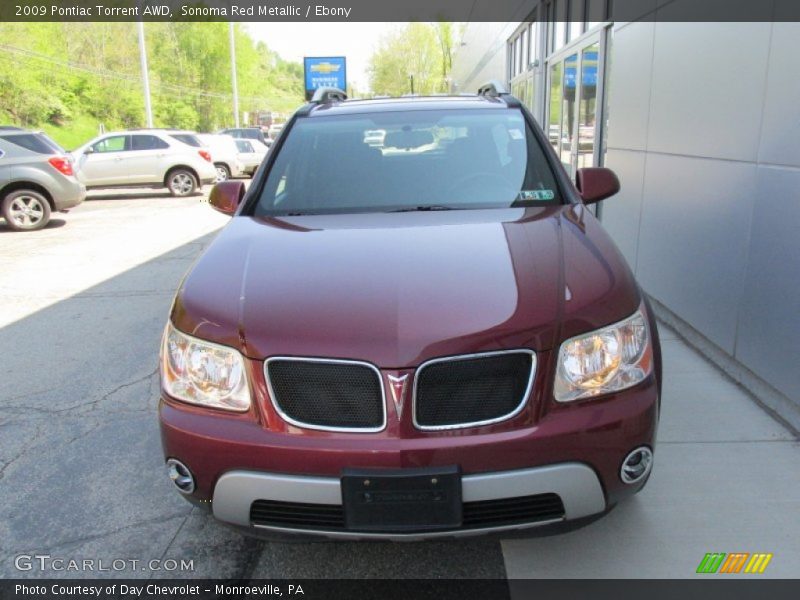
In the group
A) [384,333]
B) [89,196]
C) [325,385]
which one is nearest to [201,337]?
[325,385]

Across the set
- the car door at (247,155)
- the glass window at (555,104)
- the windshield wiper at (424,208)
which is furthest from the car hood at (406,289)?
the car door at (247,155)

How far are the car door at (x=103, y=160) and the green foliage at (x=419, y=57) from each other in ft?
141

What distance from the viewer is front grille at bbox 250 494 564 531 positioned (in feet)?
7.21

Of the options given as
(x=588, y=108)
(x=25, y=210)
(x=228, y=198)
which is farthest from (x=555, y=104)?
(x=25, y=210)

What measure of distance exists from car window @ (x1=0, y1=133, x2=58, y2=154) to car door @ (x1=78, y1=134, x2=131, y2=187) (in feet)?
20.1

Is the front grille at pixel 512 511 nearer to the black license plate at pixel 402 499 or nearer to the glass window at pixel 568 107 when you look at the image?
the black license plate at pixel 402 499

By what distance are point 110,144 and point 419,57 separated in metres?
45.7

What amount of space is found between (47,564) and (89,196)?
1875cm

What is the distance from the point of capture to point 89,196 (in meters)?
19.5

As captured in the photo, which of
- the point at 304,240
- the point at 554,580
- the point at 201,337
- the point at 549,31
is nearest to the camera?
the point at 201,337

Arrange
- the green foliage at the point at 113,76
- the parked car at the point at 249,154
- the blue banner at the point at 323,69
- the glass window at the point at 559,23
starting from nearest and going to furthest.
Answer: the glass window at the point at 559,23
the parked car at the point at 249,154
the blue banner at the point at 323,69
the green foliage at the point at 113,76

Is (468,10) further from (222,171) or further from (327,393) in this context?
(327,393)

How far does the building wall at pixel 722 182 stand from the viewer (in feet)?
12.4

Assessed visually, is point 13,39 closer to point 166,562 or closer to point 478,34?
point 478,34
